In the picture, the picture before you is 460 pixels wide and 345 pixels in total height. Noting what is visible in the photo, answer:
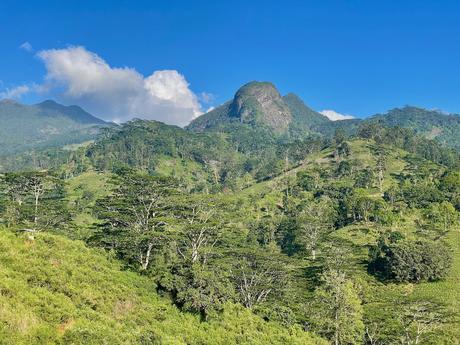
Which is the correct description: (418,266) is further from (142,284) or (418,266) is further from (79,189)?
(79,189)

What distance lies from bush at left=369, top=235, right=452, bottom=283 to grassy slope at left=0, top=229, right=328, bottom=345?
40.1 m

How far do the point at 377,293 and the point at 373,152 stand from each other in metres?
111

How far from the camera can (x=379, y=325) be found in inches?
1923

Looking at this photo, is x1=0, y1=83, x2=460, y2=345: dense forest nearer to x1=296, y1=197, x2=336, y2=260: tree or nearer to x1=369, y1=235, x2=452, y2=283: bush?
x1=369, y1=235, x2=452, y2=283: bush

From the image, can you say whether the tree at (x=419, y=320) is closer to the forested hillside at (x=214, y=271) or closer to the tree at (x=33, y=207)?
the forested hillside at (x=214, y=271)

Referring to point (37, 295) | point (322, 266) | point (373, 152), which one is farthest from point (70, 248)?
point (373, 152)

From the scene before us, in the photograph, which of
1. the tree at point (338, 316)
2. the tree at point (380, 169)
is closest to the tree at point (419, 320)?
the tree at point (338, 316)

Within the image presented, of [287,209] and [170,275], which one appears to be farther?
[287,209]

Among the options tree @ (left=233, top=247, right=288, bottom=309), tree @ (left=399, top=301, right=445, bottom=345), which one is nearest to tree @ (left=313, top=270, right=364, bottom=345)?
tree @ (left=399, top=301, right=445, bottom=345)

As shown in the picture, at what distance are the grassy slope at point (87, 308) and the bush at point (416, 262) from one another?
132 ft

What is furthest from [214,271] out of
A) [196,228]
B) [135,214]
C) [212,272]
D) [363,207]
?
[363,207]

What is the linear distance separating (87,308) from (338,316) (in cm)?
2790

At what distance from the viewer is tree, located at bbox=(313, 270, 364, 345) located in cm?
4375

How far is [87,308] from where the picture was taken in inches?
1017
